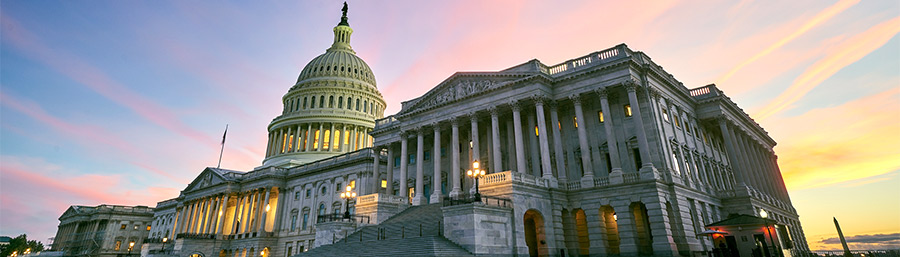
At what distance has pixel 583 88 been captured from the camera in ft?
115

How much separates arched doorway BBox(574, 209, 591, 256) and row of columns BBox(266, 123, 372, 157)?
188 ft

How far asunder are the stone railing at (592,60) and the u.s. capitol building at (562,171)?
0.11m

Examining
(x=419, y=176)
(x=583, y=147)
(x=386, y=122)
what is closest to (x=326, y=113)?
(x=386, y=122)

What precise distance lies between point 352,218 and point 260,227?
31.6 meters

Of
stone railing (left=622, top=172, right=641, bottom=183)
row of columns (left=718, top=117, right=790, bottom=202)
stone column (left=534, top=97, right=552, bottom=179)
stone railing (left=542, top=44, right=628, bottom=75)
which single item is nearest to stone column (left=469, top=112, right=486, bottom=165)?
stone column (left=534, top=97, right=552, bottom=179)

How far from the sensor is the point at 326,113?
86312mm

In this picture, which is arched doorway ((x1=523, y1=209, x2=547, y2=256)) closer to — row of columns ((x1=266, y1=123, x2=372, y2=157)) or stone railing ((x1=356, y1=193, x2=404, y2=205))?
stone railing ((x1=356, y1=193, x2=404, y2=205))

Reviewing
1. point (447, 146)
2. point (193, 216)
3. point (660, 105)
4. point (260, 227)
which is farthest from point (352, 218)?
point (193, 216)

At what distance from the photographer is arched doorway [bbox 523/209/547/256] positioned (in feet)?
95.6

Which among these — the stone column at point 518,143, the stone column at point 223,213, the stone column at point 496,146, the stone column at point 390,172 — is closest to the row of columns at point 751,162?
the stone column at point 518,143

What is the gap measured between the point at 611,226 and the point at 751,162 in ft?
77.3

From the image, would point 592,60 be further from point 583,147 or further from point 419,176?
point 419,176

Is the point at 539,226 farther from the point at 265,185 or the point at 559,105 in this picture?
the point at 265,185

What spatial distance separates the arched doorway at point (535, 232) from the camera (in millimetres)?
29141
